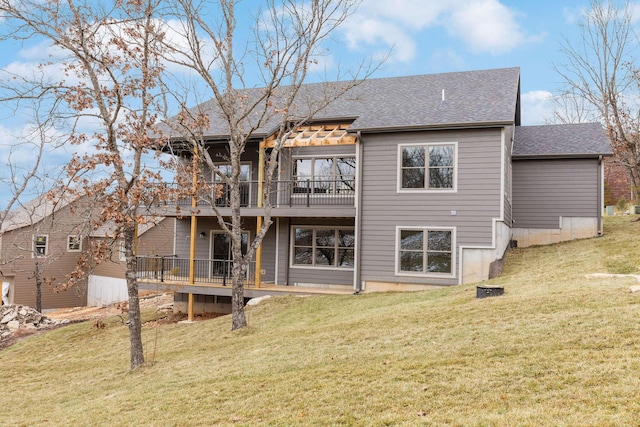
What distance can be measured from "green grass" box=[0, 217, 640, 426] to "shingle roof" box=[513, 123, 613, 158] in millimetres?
6884

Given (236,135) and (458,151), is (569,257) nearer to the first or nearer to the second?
(458,151)

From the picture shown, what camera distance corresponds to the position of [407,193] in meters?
15.5

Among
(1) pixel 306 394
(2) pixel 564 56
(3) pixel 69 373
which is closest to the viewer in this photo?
(1) pixel 306 394

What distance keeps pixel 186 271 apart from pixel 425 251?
1011 centimetres

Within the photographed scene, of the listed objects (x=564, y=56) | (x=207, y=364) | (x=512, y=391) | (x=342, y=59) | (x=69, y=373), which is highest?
(x=564, y=56)

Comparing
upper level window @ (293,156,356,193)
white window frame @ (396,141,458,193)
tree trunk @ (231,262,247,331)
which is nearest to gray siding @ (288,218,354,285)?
upper level window @ (293,156,356,193)

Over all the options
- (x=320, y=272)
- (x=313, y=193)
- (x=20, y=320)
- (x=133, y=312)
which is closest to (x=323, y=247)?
(x=320, y=272)

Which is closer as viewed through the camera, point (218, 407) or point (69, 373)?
point (218, 407)

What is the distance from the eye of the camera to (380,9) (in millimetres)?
16328

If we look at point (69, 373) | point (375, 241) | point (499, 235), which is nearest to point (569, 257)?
point (499, 235)

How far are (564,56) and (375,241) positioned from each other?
61.7 feet

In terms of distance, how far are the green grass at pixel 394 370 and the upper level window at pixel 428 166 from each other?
3.89 m

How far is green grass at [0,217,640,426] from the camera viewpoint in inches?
196

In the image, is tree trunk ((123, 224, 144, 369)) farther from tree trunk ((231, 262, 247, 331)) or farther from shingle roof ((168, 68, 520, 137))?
shingle roof ((168, 68, 520, 137))
